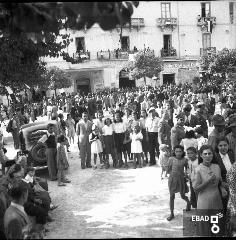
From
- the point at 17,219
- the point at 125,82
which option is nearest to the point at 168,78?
the point at 125,82

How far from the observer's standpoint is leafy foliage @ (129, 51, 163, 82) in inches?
1201

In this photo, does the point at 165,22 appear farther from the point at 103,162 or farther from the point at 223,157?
the point at 223,157

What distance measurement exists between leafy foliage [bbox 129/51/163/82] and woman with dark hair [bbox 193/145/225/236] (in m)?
25.9

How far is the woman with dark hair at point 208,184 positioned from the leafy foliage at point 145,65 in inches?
1021

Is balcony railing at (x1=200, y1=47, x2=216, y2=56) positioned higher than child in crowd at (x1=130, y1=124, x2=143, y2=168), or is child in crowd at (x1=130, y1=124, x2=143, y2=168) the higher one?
balcony railing at (x1=200, y1=47, x2=216, y2=56)

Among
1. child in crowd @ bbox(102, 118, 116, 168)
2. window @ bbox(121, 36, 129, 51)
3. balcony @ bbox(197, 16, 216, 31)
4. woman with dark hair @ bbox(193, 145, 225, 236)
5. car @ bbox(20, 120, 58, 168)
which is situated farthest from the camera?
balcony @ bbox(197, 16, 216, 31)

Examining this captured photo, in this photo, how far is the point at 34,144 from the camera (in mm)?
10492

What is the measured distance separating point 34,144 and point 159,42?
26696 mm

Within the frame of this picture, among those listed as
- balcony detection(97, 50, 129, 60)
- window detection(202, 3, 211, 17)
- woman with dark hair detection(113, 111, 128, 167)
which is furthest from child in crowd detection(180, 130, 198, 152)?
window detection(202, 3, 211, 17)

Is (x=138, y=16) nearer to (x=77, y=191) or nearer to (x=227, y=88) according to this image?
(x=227, y=88)

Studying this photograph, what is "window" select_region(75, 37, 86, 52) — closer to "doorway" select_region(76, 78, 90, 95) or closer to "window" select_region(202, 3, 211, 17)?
"doorway" select_region(76, 78, 90, 95)

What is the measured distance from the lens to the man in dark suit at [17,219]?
3898 millimetres

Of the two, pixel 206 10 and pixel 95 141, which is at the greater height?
pixel 206 10

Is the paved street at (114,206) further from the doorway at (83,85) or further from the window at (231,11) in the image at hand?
the window at (231,11)
